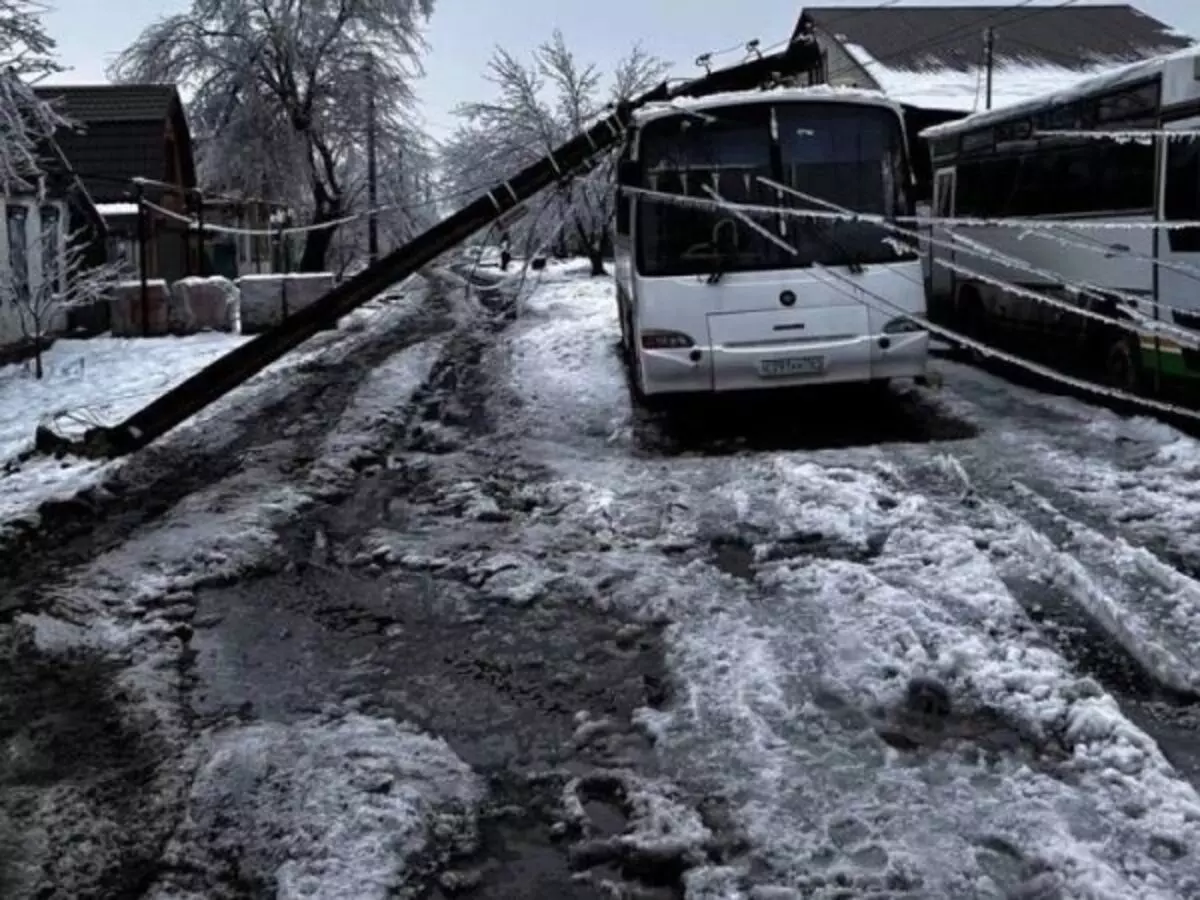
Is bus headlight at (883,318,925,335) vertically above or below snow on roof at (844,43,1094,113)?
below

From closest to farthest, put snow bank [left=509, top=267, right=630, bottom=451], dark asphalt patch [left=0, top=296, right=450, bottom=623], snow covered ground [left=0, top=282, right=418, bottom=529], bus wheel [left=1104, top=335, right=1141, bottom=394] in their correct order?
1. dark asphalt patch [left=0, top=296, right=450, bottom=623]
2. snow covered ground [left=0, top=282, right=418, bottom=529]
3. bus wheel [left=1104, top=335, right=1141, bottom=394]
4. snow bank [left=509, top=267, right=630, bottom=451]

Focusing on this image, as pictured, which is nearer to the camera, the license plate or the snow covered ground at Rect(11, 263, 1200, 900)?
the snow covered ground at Rect(11, 263, 1200, 900)

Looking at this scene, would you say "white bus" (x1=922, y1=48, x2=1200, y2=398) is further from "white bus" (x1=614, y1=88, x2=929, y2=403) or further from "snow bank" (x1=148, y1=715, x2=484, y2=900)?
"snow bank" (x1=148, y1=715, x2=484, y2=900)

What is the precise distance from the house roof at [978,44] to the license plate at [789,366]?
3599 centimetres

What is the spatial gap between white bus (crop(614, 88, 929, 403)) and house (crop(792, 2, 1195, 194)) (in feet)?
113

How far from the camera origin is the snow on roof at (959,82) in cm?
4447

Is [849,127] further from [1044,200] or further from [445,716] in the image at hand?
[445,716]

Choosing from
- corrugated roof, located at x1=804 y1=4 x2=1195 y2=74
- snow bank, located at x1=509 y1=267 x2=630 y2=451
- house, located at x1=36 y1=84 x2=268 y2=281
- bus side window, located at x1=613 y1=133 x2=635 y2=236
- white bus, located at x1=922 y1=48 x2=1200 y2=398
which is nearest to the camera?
white bus, located at x1=922 y1=48 x2=1200 y2=398

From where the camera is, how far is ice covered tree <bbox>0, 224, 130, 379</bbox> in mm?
19189

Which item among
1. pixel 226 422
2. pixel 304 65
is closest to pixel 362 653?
pixel 226 422

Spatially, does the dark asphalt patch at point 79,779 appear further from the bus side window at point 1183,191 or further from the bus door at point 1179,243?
the bus side window at point 1183,191

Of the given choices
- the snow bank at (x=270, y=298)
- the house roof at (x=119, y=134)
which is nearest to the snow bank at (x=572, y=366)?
the snow bank at (x=270, y=298)

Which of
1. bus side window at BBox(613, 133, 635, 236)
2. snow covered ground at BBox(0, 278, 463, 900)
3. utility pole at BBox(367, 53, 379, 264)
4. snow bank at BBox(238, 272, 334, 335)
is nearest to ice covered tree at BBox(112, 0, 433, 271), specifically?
utility pole at BBox(367, 53, 379, 264)

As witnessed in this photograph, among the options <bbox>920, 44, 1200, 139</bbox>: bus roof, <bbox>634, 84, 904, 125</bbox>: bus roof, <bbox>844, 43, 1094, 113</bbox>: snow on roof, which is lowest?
<bbox>634, 84, 904, 125</bbox>: bus roof
